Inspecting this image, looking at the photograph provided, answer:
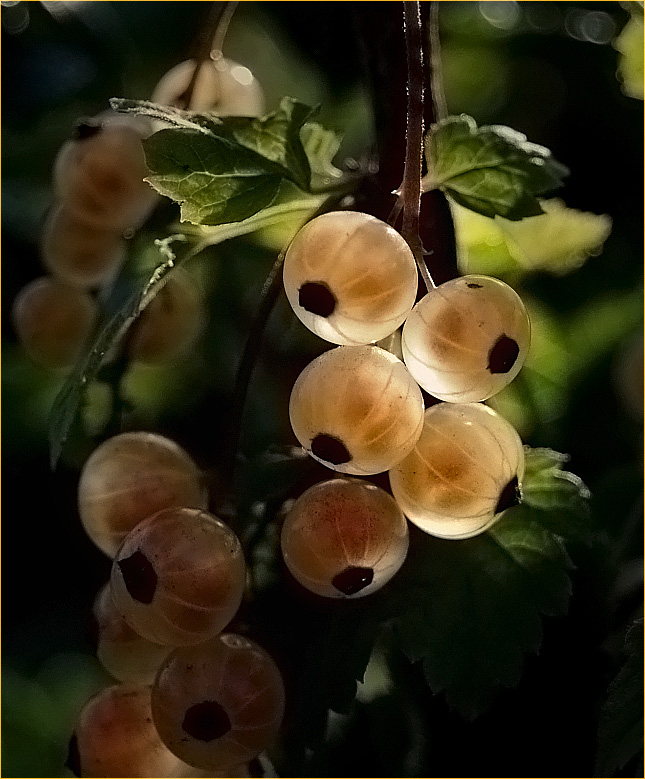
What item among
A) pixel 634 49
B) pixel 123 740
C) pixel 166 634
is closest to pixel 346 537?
pixel 166 634

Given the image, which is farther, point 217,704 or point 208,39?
point 208,39

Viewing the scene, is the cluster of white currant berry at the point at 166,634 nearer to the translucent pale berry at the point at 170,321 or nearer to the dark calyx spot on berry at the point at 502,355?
the translucent pale berry at the point at 170,321

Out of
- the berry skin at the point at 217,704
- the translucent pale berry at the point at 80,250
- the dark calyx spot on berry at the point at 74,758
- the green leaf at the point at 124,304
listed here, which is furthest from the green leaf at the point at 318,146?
the dark calyx spot on berry at the point at 74,758

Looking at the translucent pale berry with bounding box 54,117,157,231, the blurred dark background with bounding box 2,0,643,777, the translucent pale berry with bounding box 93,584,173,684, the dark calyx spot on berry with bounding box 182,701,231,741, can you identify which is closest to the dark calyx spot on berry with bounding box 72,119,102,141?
the translucent pale berry with bounding box 54,117,157,231

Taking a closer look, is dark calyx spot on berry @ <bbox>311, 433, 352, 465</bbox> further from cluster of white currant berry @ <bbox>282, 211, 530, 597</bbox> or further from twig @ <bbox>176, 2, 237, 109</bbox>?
twig @ <bbox>176, 2, 237, 109</bbox>

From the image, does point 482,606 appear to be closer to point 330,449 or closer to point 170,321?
point 330,449
